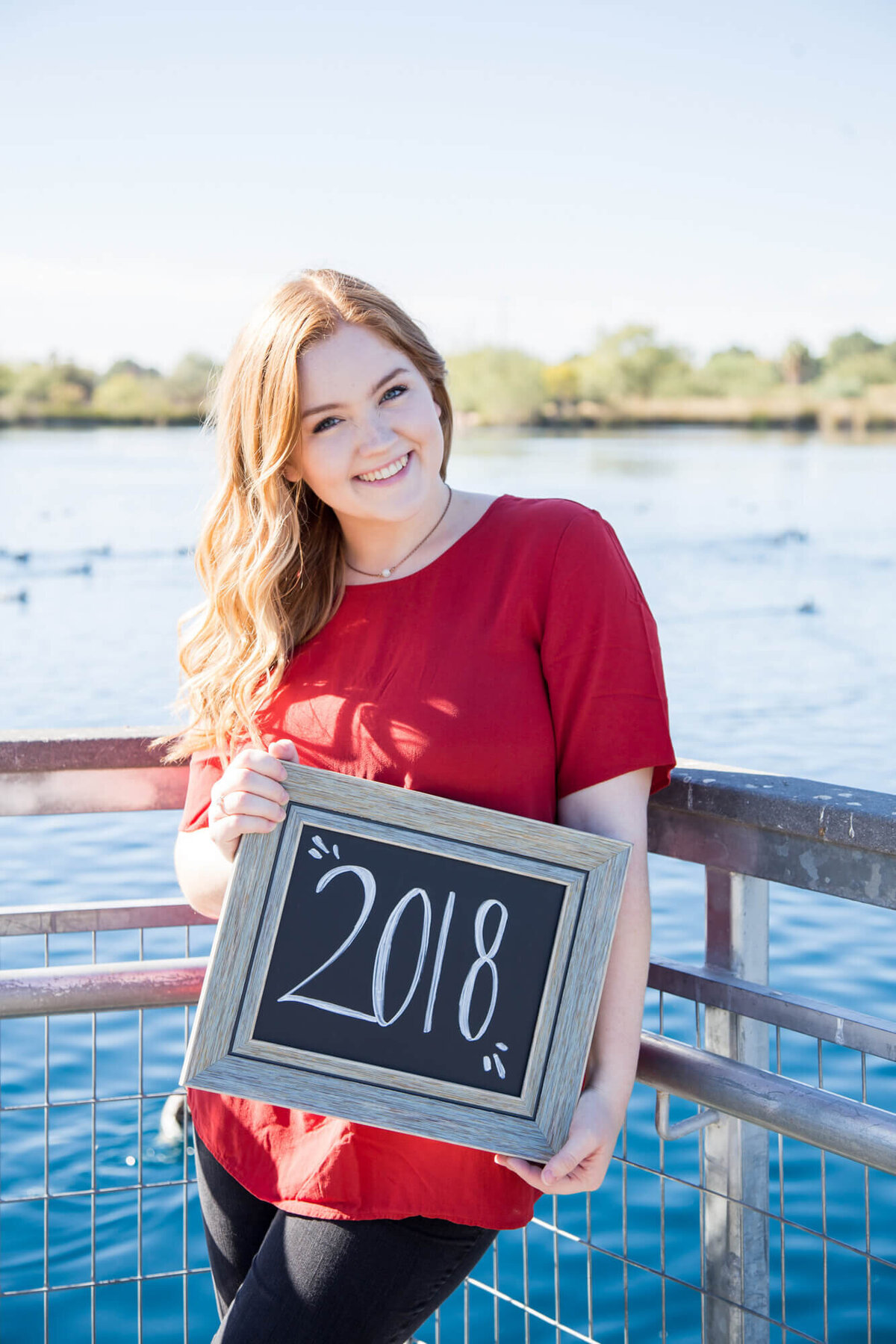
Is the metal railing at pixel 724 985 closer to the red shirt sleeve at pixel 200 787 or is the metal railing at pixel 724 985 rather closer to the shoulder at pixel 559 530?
the red shirt sleeve at pixel 200 787

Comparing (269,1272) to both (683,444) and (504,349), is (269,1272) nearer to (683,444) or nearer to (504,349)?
(504,349)

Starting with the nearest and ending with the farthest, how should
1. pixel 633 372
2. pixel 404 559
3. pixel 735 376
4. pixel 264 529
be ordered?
pixel 404 559 → pixel 264 529 → pixel 735 376 → pixel 633 372

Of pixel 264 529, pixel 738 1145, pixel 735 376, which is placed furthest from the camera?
pixel 735 376

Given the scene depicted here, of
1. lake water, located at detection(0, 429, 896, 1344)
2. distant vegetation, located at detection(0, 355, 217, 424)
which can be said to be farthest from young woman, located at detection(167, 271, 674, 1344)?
distant vegetation, located at detection(0, 355, 217, 424)

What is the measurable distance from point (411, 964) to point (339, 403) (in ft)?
2.36

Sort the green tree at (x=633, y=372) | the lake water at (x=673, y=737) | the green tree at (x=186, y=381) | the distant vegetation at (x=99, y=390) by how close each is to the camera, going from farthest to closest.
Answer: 1. the green tree at (x=633, y=372)
2. the distant vegetation at (x=99, y=390)
3. the green tree at (x=186, y=381)
4. the lake water at (x=673, y=737)

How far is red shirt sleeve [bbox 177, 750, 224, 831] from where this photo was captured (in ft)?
5.16

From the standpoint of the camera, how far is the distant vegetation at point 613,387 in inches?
1834

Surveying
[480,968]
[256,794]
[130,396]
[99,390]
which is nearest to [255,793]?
[256,794]

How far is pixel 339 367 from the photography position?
1.53 meters

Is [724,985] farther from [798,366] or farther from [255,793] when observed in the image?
[798,366]

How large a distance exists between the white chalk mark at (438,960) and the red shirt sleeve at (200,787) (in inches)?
16.4

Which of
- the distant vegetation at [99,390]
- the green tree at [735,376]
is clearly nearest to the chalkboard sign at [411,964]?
the distant vegetation at [99,390]

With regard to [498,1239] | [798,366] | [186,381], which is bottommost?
[498,1239]
